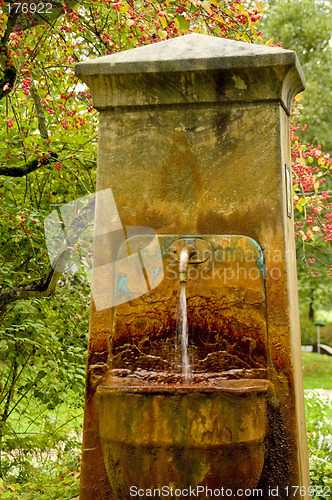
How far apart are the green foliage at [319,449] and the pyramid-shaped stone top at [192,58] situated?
2503 millimetres

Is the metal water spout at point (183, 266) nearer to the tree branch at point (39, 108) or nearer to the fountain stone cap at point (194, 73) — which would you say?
the fountain stone cap at point (194, 73)

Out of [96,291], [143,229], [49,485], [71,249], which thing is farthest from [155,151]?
[49,485]

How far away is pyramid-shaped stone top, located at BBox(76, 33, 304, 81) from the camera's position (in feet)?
7.95

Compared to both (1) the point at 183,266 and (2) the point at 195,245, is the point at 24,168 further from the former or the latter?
(1) the point at 183,266

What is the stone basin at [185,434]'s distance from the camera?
212cm

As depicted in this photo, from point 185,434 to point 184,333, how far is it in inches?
18.4

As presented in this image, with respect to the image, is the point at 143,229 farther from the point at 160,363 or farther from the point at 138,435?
the point at 138,435

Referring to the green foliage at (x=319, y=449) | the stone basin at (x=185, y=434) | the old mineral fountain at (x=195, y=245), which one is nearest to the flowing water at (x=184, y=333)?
the old mineral fountain at (x=195, y=245)

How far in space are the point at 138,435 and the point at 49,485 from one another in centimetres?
198

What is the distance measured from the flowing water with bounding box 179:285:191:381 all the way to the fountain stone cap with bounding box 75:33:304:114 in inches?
35.2

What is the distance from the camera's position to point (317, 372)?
15773 millimetres

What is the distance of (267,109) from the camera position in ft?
8.29

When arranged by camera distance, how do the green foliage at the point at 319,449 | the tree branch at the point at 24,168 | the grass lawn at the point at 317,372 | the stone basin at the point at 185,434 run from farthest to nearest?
1. the grass lawn at the point at 317,372
2. the tree branch at the point at 24,168
3. the green foliage at the point at 319,449
4. the stone basin at the point at 185,434

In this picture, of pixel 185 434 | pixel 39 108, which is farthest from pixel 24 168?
pixel 185 434
